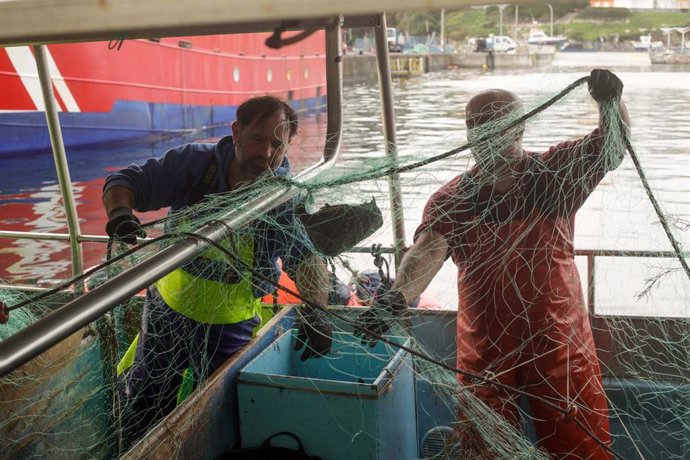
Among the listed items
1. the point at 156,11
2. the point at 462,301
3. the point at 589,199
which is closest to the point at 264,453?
the point at 462,301

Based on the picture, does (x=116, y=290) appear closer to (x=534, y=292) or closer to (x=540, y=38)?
(x=534, y=292)

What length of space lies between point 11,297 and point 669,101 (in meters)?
5.46

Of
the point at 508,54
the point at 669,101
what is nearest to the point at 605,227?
the point at 669,101

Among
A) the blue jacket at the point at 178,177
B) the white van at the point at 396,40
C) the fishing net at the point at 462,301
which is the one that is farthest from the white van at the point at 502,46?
the fishing net at the point at 462,301

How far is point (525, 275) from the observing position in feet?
9.00

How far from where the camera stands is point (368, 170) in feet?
7.79

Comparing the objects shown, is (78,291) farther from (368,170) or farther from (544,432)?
(544,432)

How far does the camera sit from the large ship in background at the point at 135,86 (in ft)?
59.0

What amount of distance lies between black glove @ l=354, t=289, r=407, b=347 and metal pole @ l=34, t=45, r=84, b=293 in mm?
1619

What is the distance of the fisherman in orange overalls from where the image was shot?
2.62m

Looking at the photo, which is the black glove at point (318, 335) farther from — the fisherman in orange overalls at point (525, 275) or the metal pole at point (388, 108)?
the metal pole at point (388, 108)

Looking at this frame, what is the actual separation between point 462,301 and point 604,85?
3.39ft

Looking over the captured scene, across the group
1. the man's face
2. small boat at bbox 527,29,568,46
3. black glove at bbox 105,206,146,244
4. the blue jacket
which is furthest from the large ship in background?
small boat at bbox 527,29,568,46

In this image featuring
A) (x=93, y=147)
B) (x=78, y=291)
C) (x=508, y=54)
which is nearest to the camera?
(x=78, y=291)
